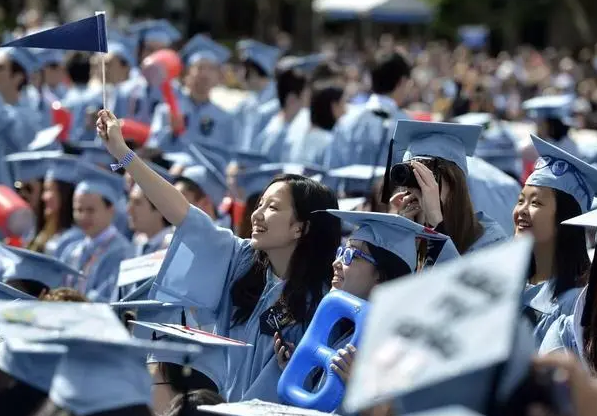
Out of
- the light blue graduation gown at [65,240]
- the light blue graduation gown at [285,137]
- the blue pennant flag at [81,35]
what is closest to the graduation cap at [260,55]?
the light blue graduation gown at [285,137]

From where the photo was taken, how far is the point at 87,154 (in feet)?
32.2

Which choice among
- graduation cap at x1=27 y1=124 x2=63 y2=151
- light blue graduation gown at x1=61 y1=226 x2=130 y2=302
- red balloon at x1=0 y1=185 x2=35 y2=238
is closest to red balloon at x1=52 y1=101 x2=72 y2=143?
graduation cap at x1=27 y1=124 x2=63 y2=151

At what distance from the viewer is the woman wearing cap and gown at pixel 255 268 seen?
500 centimetres

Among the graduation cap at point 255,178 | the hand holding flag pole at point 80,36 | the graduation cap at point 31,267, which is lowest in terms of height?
the graduation cap at point 255,178

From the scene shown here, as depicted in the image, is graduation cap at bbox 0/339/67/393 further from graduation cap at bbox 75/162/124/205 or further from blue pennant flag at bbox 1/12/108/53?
graduation cap at bbox 75/162/124/205

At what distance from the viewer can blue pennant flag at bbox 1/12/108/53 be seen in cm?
519

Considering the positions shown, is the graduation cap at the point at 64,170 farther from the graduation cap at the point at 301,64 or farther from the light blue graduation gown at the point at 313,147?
the graduation cap at the point at 301,64

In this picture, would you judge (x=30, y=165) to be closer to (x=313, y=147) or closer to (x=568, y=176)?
(x=313, y=147)

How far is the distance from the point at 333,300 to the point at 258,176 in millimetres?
3969

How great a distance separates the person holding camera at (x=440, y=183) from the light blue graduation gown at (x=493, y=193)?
1.04 meters

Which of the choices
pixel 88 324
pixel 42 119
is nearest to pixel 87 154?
pixel 42 119

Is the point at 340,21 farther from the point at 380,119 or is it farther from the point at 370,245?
the point at 370,245

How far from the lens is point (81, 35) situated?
5.27 metres

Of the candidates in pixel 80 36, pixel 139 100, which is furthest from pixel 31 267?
pixel 139 100
